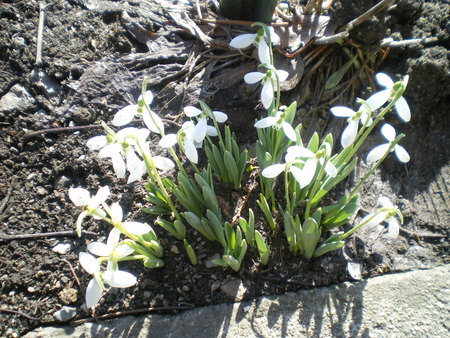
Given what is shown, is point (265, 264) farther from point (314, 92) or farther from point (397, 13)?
point (397, 13)

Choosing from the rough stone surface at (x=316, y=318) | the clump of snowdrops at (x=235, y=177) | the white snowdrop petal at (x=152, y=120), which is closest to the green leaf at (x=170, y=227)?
the clump of snowdrops at (x=235, y=177)

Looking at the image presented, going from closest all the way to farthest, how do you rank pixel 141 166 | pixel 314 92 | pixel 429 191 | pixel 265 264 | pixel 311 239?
pixel 141 166
pixel 311 239
pixel 265 264
pixel 429 191
pixel 314 92

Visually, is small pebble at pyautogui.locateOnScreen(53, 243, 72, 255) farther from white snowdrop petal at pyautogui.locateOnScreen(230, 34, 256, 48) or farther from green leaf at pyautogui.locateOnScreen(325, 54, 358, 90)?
green leaf at pyautogui.locateOnScreen(325, 54, 358, 90)

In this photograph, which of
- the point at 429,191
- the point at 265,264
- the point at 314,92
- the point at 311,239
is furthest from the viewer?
the point at 314,92

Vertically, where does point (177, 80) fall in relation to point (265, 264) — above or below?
above

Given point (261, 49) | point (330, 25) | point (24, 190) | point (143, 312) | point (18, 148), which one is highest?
point (330, 25)

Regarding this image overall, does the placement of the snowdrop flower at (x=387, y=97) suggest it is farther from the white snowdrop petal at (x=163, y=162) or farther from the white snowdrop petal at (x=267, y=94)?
the white snowdrop petal at (x=163, y=162)

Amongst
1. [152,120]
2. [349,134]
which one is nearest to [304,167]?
[349,134]

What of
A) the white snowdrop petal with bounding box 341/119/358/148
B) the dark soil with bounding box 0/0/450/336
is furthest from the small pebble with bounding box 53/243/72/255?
the white snowdrop petal with bounding box 341/119/358/148

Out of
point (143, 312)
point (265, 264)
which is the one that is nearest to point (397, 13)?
point (265, 264)

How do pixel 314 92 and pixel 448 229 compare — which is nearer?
pixel 448 229
